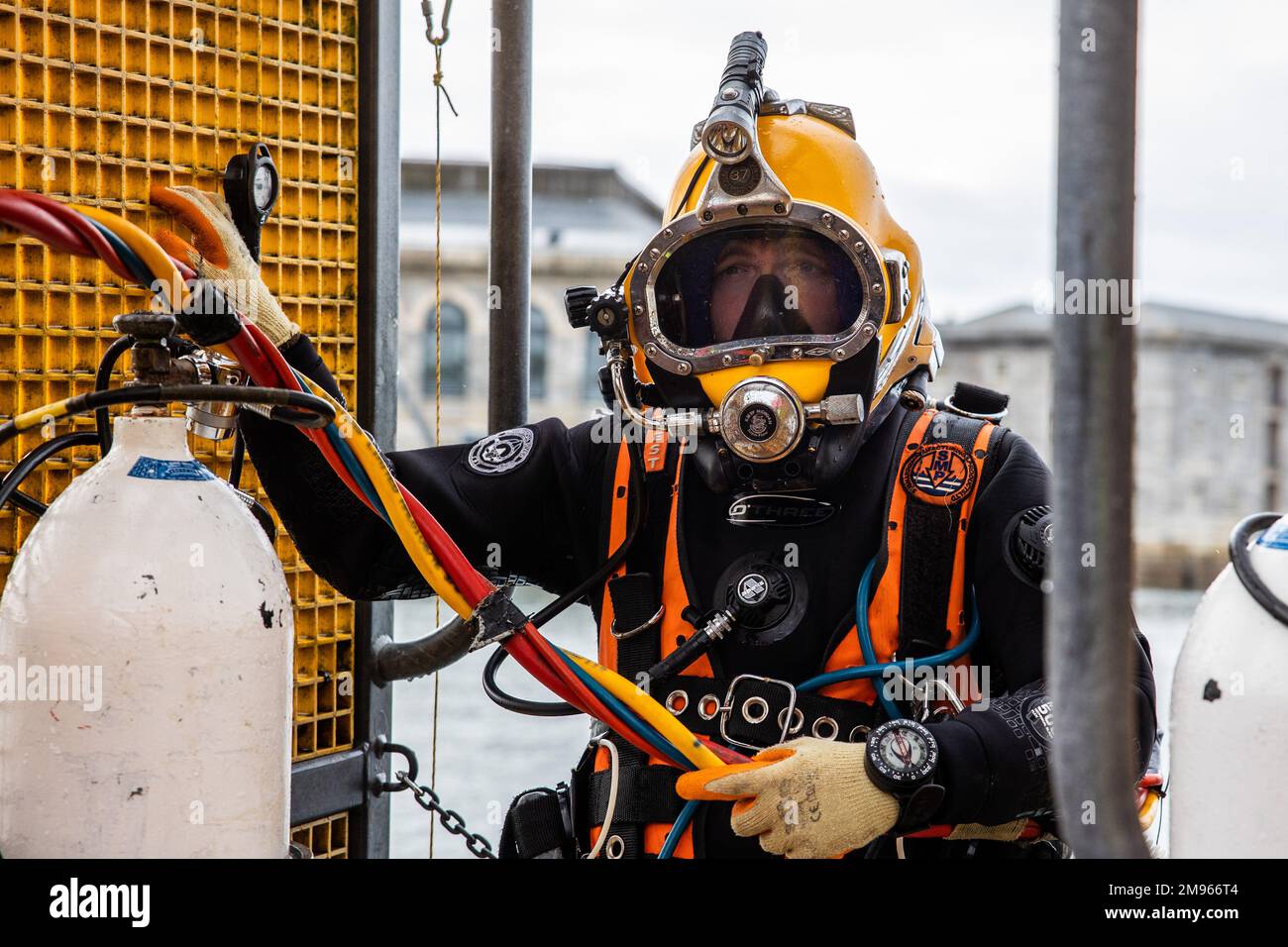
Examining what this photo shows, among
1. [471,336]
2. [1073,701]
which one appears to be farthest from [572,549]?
[471,336]

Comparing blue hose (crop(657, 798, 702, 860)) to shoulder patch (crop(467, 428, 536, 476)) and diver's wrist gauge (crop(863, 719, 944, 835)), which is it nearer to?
diver's wrist gauge (crop(863, 719, 944, 835))

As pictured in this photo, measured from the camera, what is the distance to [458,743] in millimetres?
9562

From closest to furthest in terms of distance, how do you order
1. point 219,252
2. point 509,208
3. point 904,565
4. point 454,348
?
point 219,252
point 904,565
point 509,208
point 454,348

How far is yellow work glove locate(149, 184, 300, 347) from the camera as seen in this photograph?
171cm

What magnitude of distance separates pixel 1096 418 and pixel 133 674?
0.87 metres

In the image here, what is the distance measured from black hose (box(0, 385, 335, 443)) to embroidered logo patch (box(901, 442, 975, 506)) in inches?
34.3

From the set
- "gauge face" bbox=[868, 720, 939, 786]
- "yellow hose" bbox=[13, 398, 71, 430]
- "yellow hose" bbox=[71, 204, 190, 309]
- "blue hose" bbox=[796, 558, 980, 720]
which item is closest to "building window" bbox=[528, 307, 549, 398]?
"blue hose" bbox=[796, 558, 980, 720]

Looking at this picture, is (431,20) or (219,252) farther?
(431,20)

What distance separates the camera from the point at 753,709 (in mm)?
1814

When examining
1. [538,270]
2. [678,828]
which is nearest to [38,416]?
[678,828]

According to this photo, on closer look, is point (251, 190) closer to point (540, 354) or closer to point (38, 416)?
point (38, 416)

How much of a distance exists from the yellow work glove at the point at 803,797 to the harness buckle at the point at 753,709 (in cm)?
15
